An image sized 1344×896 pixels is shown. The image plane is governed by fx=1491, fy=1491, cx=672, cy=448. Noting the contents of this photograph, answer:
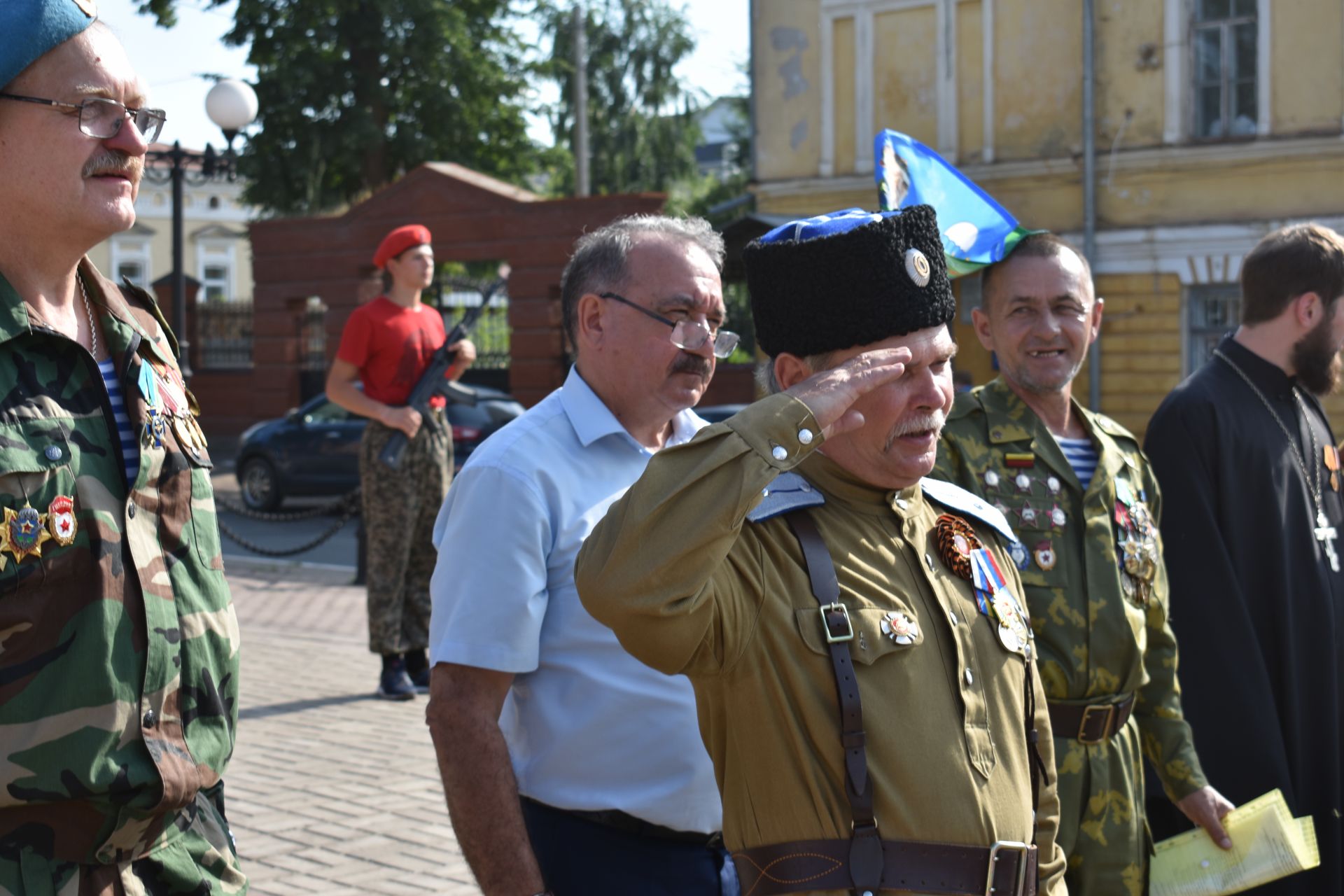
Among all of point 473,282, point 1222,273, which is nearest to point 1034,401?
point 1222,273

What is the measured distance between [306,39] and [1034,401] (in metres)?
31.3

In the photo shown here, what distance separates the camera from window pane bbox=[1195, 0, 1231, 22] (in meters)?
21.3

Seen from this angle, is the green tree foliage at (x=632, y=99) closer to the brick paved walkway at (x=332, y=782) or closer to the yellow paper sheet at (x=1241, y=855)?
the brick paved walkway at (x=332, y=782)

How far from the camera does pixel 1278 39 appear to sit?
68.0 feet

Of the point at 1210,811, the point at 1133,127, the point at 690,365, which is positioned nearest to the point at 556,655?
the point at 690,365

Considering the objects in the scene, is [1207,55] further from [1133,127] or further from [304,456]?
[304,456]

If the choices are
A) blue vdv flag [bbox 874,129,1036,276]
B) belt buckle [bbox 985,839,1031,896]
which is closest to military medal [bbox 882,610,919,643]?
belt buckle [bbox 985,839,1031,896]

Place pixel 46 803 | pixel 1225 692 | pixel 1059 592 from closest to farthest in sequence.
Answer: pixel 46 803 → pixel 1059 592 → pixel 1225 692

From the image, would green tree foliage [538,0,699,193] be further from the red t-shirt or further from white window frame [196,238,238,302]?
the red t-shirt

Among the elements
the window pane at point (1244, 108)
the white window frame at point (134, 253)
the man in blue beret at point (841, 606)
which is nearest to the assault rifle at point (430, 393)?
the man in blue beret at point (841, 606)

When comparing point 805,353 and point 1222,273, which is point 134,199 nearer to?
point 805,353

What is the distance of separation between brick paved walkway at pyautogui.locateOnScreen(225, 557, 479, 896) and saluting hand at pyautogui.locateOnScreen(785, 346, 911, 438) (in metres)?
3.20

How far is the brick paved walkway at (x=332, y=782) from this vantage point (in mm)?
5105

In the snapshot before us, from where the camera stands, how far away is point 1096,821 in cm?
343
